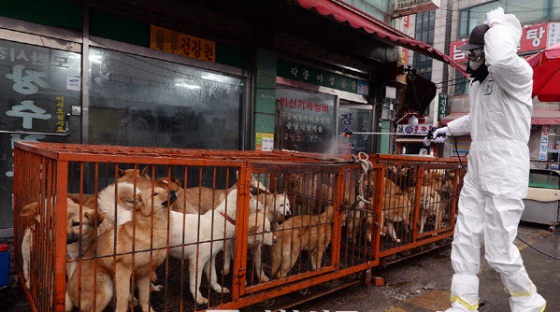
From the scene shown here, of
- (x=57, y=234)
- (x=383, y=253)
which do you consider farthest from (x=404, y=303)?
(x=57, y=234)

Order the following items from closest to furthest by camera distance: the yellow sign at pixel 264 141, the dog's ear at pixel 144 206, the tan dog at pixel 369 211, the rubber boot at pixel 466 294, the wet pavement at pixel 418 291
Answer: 1. the dog's ear at pixel 144 206
2. the rubber boot at pixel 466 294
3. the wet pavement at pixel 418 291
4. the tan dog at pixel 369 211
5. the yellow sign at pixel 264 141

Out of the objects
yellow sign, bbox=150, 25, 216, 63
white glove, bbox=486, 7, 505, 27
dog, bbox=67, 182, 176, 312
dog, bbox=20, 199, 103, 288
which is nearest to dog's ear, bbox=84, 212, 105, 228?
dog, bbox=20, 199, 103, 288

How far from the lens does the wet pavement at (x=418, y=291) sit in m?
3.38

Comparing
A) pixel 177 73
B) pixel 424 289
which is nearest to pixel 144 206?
pixel 424 289

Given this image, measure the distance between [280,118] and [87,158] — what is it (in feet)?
18.6

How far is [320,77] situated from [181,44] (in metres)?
3.47

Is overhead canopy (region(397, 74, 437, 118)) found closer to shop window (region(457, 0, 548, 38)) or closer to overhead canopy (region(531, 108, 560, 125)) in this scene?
shop window (region(457, 0, 548, 38))

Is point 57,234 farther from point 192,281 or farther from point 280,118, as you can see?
point 280,118

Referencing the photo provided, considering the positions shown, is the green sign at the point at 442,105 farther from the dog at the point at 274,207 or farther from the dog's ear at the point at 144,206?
the dog's ear at the point at 144,206

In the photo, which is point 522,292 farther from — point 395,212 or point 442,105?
point 442,105

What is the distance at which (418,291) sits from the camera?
387 centimetres

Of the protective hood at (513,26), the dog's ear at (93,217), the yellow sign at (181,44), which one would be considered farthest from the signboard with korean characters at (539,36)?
the dog's ear at (93,217)

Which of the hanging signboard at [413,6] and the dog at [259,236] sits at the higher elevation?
the hanging signboard at [413,6]

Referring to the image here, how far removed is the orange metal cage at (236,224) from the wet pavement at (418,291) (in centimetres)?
22
